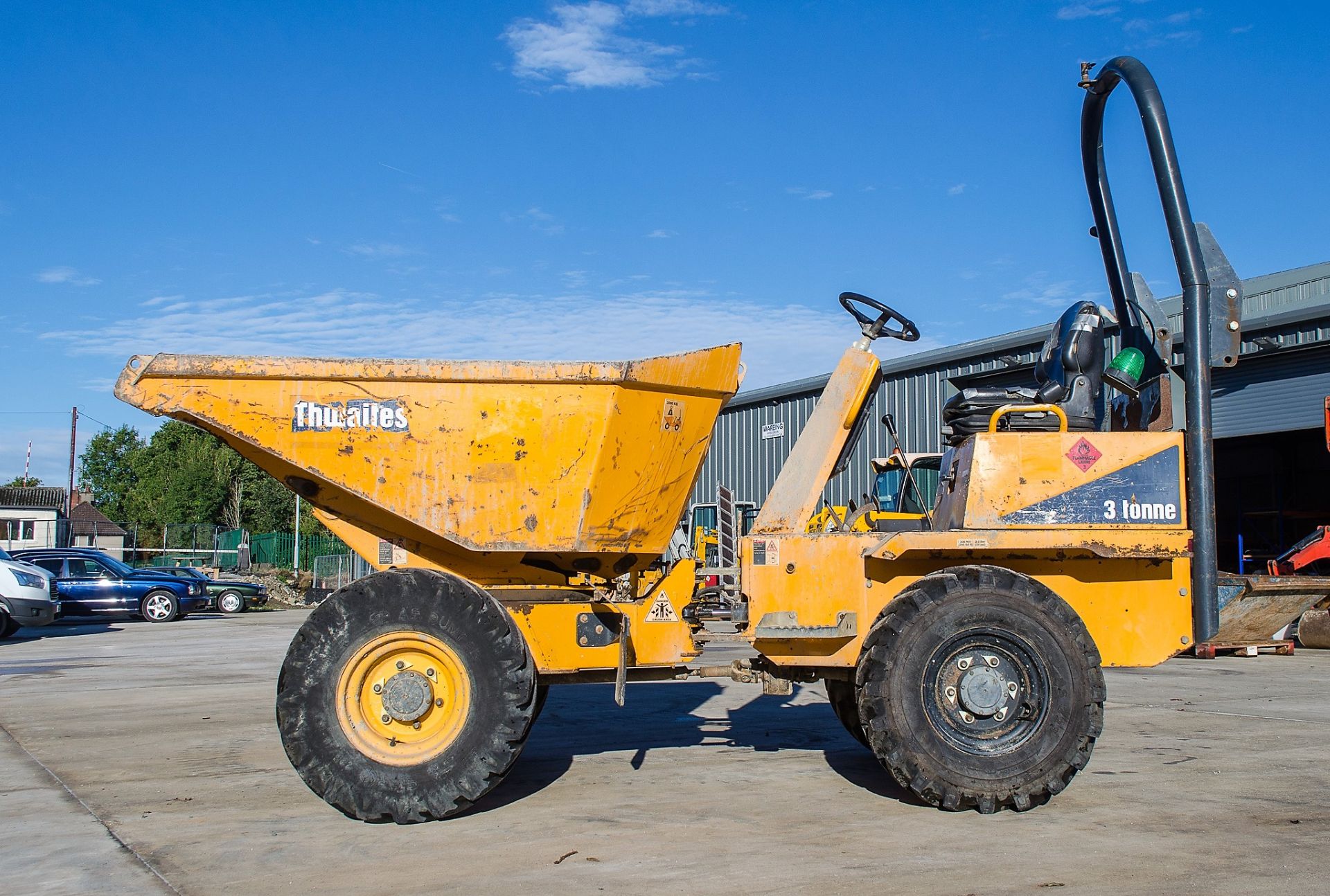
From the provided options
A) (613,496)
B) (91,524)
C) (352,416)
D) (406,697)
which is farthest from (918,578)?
(91,524)

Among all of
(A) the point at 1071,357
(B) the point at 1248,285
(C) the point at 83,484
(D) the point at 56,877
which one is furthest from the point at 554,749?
(C) the point at 83,484

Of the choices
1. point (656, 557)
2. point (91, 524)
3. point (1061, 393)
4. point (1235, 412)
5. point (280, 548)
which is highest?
point (1235, 412)

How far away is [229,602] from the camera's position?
28.2 metres

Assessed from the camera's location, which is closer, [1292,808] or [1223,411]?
[1292,808]

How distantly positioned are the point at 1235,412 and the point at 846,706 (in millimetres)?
14305

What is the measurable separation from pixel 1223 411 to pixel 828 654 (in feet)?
50.6

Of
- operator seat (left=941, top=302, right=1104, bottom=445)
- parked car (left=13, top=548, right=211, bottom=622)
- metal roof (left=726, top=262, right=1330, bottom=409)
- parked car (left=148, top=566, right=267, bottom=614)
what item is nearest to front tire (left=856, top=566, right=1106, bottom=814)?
operator seat (left=941, top=302, right=1104, bottom=445)

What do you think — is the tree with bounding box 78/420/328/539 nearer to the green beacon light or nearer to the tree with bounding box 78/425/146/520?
the tree with bounding box 78/425/146/520

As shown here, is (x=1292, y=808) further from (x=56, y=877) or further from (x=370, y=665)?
(x=56, y=877)

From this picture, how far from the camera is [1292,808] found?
5449mm

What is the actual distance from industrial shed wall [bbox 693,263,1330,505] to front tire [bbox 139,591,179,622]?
1209 cm

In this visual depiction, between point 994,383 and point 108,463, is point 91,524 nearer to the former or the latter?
point 108,463

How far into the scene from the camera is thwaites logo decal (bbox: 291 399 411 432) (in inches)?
214

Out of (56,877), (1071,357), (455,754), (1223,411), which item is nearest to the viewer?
(56,877)
